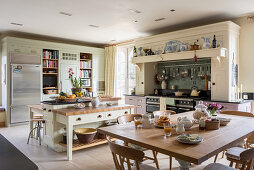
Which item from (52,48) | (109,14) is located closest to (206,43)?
(109,14)

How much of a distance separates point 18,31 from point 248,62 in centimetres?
616

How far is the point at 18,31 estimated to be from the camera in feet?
19.8

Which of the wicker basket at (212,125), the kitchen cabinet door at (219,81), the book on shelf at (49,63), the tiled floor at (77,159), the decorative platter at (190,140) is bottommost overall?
the tiled floor at (77,159)

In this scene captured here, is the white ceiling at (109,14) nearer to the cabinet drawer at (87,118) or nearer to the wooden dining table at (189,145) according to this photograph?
the cabinet drawer at (87,118)

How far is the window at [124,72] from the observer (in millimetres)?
7107

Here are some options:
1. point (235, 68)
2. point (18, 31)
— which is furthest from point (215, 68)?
point (18, 31)

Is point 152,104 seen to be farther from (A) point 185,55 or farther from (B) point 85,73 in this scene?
(B) point 85,73

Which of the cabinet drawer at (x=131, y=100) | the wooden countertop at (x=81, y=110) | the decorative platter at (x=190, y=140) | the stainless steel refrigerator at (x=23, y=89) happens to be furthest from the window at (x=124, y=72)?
the decorative platter at (x=190, y=140)

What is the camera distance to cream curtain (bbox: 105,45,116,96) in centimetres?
748

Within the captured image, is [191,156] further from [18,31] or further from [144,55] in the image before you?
[18,31]

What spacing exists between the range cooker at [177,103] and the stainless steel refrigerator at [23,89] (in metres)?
3.35

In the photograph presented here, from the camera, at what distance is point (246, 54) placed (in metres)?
4.64

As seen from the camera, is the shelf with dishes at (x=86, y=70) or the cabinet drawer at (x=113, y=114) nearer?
the cabinet drawer at (x=113, y=114)

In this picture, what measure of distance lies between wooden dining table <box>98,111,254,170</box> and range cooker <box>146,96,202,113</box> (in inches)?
86.8
